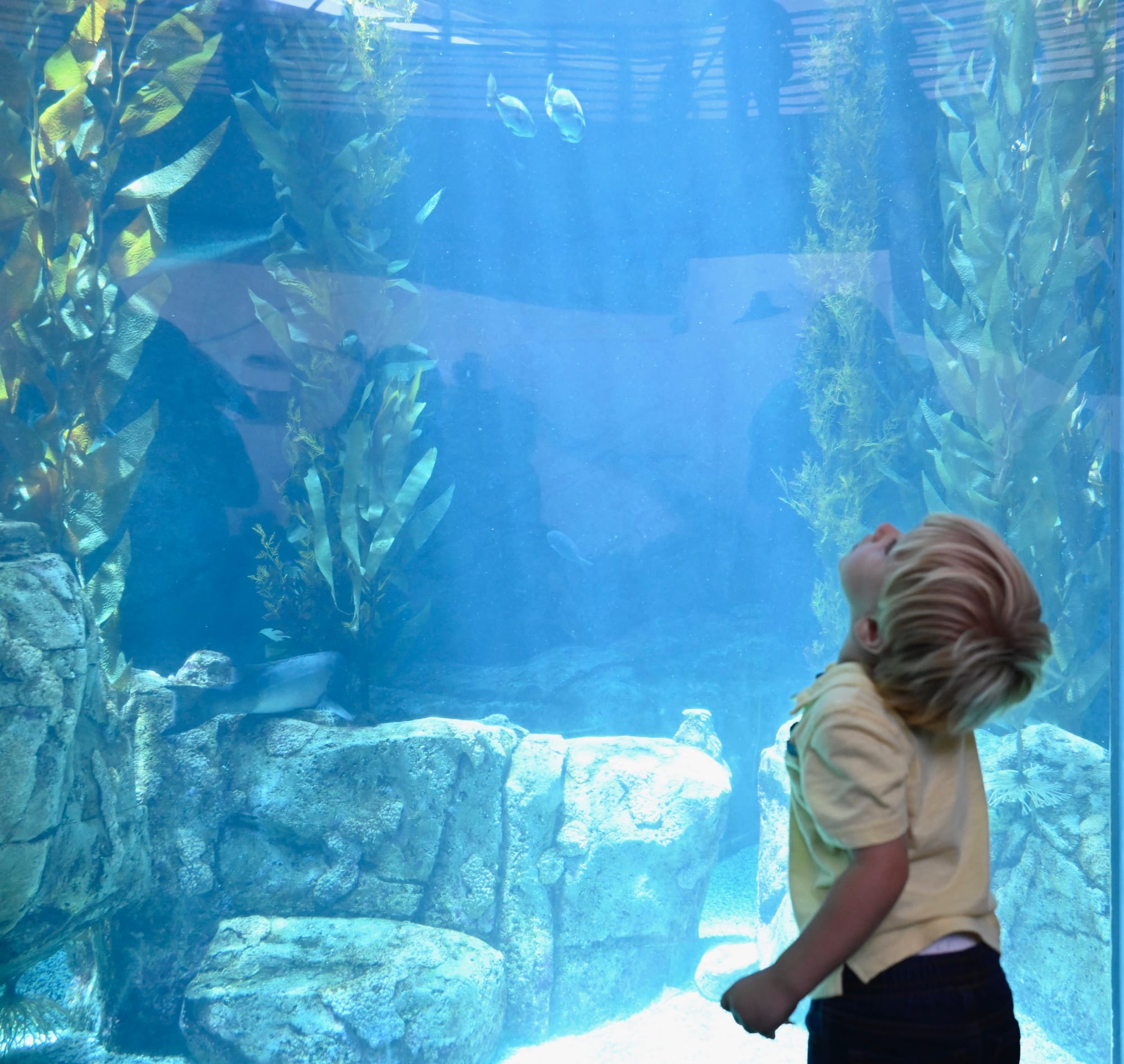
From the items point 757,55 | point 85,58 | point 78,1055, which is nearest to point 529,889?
point 78,1055

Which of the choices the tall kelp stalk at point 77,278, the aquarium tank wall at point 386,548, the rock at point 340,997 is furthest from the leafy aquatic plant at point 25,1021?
the tall kelp stalk at point 77,278

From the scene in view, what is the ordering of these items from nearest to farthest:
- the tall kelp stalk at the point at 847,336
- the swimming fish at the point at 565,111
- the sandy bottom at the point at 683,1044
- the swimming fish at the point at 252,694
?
the sandy bottom at the point at 683,1044 → the swimming fish at the point at 252,694 → the tall kelp stalk at the point at 847,336 → the swimming fish at the point at 565,111

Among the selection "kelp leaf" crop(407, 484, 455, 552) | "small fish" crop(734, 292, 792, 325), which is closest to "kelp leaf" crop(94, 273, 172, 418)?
"kelp leaf" crop(407, 484, 455, 552)

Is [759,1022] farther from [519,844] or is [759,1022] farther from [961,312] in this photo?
[961,312]

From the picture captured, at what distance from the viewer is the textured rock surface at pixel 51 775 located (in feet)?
11.4

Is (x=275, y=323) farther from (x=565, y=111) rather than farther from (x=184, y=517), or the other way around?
(x=565, y=111)

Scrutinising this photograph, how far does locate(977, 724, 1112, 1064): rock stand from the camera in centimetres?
436

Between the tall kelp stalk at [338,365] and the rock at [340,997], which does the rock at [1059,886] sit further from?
the tall kelp stalk at [338,365]

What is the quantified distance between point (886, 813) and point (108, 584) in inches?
198

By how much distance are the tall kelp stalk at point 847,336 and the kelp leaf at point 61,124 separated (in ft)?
19.5

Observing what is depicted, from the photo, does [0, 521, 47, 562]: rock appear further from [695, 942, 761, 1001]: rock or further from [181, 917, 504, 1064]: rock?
[695, 942, 761, 1001]: rock

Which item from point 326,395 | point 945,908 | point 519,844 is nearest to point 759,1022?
point 945,908

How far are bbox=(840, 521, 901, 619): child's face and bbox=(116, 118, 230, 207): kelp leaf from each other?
206 inches

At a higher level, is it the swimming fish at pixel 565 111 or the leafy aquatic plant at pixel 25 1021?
the swimming fish at pixel 565 111
